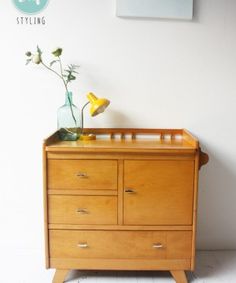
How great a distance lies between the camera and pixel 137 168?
1.68m

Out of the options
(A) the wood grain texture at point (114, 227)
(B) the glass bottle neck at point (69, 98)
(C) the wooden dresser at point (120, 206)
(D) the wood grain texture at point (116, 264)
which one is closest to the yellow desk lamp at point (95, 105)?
(B) the glass bottle neck at point (69, 98)

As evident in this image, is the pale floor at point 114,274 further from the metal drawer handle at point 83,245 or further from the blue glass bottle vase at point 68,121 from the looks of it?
the blue glass bottle vase at point 68,121

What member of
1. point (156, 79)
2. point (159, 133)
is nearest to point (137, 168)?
point (159, 133)

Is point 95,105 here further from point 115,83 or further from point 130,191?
point 130,191

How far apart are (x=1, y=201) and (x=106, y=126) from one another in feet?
2.69

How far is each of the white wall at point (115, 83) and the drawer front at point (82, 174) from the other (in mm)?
438

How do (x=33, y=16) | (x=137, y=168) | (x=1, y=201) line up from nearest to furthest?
(x=137, y=168), (x=33, y=16), (x=1, y=201)

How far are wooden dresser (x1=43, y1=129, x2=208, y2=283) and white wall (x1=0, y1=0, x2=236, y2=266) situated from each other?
396 mm

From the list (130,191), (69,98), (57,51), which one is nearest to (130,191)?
(130,191)

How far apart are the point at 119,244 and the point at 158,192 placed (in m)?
0.34

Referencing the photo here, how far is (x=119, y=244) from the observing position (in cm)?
172

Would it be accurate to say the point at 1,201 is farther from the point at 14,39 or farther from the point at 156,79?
the point at 156,79

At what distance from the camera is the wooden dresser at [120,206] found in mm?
1678

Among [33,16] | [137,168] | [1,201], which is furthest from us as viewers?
[1,201]
